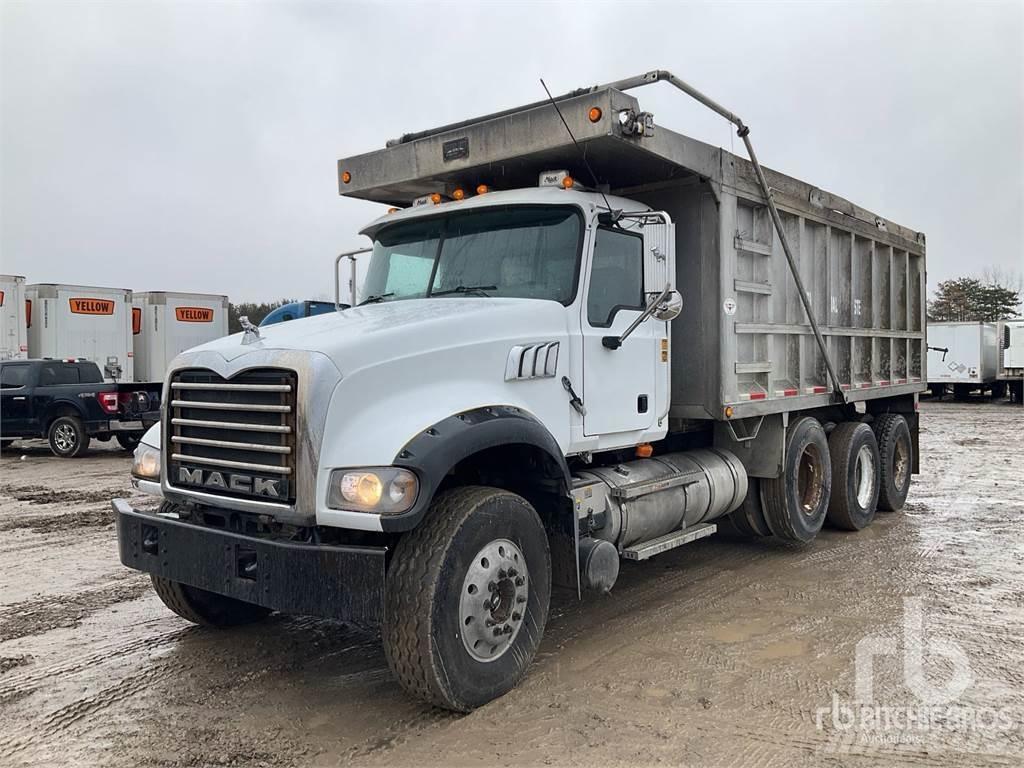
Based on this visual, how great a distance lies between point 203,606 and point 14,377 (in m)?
12.7

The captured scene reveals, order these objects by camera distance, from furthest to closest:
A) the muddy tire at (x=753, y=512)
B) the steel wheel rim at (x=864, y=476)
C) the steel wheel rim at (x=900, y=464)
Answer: the steel wheel rim at (x=900, y=464), the steel wheel rim at (x=864, y=476), the muddy tire at (x=753, y=512)

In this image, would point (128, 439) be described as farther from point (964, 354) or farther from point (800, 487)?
point (964, 354)

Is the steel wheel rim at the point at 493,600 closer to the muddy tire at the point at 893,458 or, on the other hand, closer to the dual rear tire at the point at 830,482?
the dual rear tire at the point at 830,482

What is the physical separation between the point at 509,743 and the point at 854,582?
3772 mm

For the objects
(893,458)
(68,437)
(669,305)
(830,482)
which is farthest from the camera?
(68,437)

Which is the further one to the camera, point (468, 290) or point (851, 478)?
point (851, 478)

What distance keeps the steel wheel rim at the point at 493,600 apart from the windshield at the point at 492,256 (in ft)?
5.27

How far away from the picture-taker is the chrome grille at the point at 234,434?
3832 mm

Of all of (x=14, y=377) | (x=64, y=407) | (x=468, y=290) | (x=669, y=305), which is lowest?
(x=64, y=407)

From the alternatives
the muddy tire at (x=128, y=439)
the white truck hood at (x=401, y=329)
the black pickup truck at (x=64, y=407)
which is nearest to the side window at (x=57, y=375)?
the black pickup truck at (x=64, y=407)

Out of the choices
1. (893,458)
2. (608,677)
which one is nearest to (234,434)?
(608,677)

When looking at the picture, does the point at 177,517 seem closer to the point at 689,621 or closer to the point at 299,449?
the point at 299,449

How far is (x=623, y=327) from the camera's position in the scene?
5.30 meters

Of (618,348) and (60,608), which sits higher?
(618,348)
